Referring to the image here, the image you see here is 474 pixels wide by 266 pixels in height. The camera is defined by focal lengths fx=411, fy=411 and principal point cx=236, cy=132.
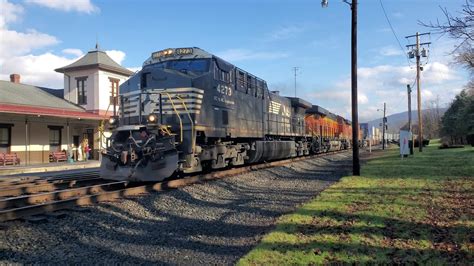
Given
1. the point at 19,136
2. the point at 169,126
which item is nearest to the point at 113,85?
the point at 19,136

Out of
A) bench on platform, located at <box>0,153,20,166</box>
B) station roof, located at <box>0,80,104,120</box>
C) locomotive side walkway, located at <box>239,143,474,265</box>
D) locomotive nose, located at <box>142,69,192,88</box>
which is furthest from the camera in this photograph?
station roof, located at <box>0,80,104,120</box>

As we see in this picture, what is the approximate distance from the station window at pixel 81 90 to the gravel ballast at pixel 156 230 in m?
29.8

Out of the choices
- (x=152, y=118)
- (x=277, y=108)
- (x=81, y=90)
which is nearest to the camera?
(x=152, y=118)

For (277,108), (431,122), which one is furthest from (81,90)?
(431,122)

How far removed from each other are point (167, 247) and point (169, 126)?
5615 millimetres

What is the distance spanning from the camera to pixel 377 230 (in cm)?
657

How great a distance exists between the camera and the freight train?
1058 centimetres

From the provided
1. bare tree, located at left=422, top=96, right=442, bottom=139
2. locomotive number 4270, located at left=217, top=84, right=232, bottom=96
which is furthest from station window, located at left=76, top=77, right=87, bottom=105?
bare tree, located at left=422, top=96, right=442, bottom=139

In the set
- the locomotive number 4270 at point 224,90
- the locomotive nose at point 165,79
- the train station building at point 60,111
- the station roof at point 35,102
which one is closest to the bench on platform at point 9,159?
the train station building at point 60,111

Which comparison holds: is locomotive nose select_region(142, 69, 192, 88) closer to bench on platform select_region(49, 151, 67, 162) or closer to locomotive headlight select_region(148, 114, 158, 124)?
locomotive headlight select_region(148, 114, 158, 124)

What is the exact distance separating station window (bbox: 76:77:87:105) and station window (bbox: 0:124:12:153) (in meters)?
10.2

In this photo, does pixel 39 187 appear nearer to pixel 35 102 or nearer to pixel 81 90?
pixel 35 102

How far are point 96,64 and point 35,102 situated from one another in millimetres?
6334

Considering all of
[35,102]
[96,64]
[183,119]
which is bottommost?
[183,119]
